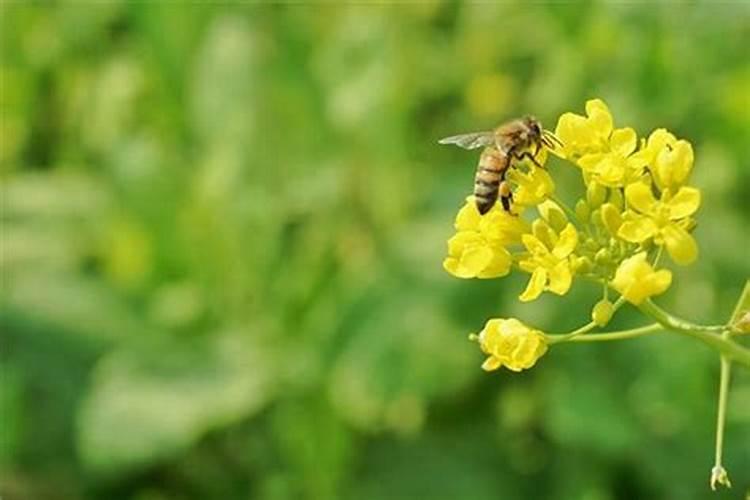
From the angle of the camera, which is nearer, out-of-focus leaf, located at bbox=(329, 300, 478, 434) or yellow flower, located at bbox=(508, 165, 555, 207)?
yellow flower, located at bbox=(508, 165, 555, 207)

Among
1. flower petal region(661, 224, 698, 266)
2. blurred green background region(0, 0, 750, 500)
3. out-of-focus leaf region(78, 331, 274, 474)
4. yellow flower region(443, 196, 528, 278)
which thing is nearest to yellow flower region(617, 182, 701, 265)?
flower petal region(661, 224, 698, 266)

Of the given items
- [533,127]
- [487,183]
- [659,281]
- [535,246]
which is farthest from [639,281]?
[533,127]

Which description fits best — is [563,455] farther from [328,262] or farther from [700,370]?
[328,262]

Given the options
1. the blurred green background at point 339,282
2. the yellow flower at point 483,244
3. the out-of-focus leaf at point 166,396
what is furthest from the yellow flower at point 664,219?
the out-of-focus leaf at point 166,396

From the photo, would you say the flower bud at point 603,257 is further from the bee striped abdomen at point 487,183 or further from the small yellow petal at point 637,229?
the bee striped abdomen at point 487,183

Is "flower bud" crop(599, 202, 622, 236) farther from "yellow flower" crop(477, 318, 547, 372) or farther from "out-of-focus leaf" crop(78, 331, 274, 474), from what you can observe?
"out-of-focus leaf" crop(78, 331, 274, 474)
